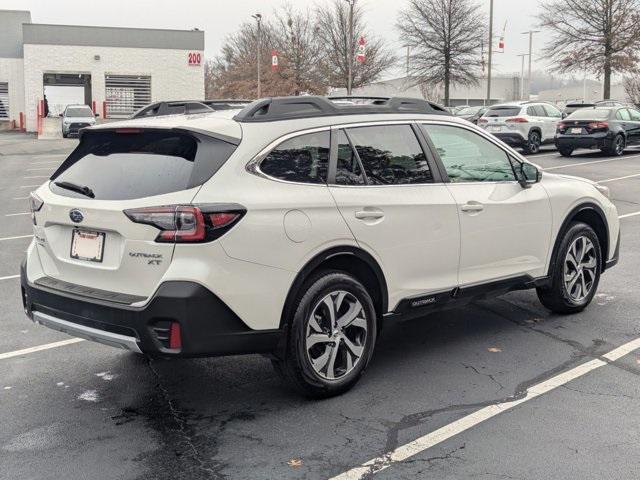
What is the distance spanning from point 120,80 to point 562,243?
42.6 m

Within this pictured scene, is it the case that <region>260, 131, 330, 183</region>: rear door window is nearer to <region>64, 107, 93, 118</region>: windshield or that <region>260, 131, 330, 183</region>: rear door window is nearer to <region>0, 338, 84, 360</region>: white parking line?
<region>0, 338, 84, 360</region>: white parking line

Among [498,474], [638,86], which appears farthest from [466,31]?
[498,474]

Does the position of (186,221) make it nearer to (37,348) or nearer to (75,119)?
(37,348)

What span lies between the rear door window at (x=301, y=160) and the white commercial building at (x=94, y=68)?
4196cm

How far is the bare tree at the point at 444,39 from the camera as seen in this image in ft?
155

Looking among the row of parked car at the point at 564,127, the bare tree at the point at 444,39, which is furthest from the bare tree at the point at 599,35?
the row of parked car at the point at 564,127

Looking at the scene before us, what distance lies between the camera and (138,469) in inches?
142

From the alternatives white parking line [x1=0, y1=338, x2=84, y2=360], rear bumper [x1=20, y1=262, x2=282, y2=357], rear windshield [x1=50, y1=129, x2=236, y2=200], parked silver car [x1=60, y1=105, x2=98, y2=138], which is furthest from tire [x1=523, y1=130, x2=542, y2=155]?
rear bumper [x1=20, y1=262, x2=282, y2=357]

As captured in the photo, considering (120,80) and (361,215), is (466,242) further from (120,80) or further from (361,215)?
(120,80)

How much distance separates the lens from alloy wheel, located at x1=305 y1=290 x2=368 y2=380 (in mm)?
4406

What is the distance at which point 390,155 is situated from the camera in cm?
498

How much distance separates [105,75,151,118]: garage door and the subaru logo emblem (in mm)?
42600

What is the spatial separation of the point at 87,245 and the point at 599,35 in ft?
134

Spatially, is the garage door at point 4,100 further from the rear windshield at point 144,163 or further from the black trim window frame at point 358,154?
the black trim window frame at point 358,154
